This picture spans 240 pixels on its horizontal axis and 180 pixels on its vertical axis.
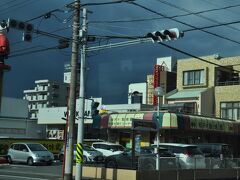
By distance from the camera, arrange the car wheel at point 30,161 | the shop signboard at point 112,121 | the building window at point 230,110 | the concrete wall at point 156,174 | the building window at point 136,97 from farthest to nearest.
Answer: the building window at point 136,97 → the building window at point 230,110 → the shop signboard at point 112,121 → the car wheel at point 30,161 → the concrete wall at point 156,174

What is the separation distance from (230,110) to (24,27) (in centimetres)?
3953

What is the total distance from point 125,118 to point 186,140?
258 inches

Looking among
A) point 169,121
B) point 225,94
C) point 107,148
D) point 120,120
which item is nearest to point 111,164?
point 107,148

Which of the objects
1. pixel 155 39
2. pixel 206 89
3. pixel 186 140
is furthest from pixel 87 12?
pixel 206 89

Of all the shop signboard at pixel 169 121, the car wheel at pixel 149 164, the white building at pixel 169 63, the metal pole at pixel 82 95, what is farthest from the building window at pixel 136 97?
the metal pole at pixel 82 95

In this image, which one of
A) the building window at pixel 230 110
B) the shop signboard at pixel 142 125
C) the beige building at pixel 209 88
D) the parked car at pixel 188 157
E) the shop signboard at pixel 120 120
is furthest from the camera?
the beige building at pixel 209 88

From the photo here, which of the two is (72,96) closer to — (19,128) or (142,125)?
(142,125)

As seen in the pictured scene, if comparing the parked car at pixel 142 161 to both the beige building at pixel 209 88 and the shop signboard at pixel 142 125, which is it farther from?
the beige building at pixel 209 88

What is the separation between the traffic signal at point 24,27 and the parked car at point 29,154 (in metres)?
17.7

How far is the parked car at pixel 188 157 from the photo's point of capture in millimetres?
26391

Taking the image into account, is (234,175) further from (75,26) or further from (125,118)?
(125,118)

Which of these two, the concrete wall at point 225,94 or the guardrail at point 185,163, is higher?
the concrete wall at point 225,94

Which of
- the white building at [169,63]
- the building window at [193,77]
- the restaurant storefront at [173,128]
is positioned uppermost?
the white building at [169,63]

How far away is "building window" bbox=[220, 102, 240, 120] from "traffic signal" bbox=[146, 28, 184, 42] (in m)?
35.0
